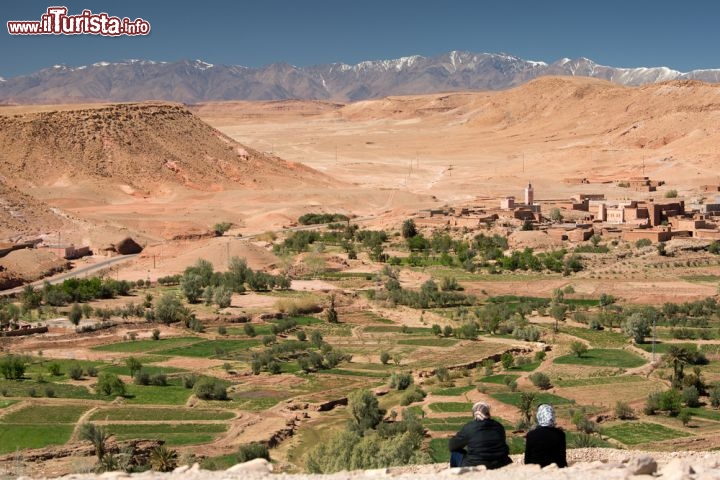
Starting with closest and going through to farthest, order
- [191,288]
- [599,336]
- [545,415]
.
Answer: [545,415] < [599,336] < [191,288]

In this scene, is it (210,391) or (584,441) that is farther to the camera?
(210,391)

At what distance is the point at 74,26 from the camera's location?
146 feet

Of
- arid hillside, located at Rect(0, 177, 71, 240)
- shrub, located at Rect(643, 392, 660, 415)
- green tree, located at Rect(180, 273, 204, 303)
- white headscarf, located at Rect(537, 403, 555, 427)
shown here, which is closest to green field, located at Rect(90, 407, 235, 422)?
shrub, located at Rect(643, 392, 660, 415)

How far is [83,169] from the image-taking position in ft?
212

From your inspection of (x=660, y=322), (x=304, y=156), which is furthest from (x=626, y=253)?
(x=304, y=156)

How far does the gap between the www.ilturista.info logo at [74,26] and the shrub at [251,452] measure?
30.2 m

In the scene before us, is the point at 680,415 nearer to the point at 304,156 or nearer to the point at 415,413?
the point at 415,413

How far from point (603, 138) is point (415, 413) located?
79.0 m

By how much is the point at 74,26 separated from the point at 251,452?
31984 millimetres

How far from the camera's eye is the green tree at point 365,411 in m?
19.4

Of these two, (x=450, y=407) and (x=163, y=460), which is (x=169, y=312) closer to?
(x=450, y=407)

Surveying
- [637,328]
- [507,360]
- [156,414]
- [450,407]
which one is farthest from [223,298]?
[450,407]

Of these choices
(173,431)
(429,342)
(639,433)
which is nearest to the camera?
(639,433)

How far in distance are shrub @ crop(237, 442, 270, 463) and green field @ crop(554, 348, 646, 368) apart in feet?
33.9
